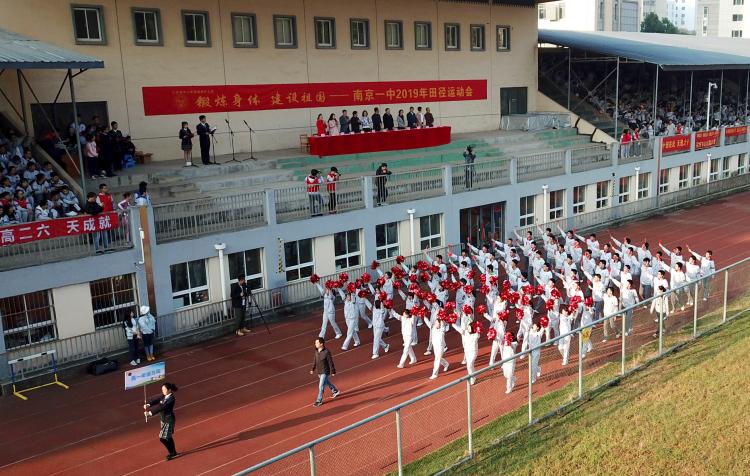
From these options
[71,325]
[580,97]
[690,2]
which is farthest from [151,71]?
[690,2]

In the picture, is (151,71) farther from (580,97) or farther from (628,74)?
(628,74)

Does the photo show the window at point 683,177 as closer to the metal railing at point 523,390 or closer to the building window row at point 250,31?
the building window row at point 250,31

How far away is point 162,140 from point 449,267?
37.7 feet

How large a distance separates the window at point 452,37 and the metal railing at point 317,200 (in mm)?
13587

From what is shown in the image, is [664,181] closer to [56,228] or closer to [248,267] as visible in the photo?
[248,267]

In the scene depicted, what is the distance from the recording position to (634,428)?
40.1 ft

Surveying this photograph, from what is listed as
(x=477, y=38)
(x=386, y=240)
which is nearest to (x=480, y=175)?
(x=386, y=240)

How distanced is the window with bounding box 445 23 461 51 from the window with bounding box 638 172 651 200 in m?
10.2

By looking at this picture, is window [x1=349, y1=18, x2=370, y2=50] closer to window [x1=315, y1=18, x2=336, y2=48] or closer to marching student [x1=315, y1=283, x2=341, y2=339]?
window [x1=315, y1=18, x2=336, y2=48]

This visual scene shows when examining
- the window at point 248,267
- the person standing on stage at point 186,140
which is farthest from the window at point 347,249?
the person standing on stage at point 186,140

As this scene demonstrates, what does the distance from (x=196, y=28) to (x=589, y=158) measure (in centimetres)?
1627

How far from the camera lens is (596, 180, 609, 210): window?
101ft

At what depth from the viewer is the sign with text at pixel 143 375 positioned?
11531 millimetres

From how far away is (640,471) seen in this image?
1105 cm
